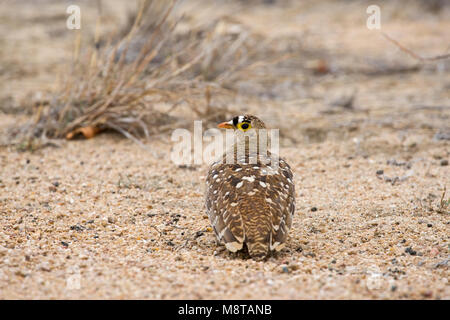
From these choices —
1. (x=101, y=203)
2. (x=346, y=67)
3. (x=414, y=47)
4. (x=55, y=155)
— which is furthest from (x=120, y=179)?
(x=414, y=47)

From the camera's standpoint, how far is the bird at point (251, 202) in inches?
141

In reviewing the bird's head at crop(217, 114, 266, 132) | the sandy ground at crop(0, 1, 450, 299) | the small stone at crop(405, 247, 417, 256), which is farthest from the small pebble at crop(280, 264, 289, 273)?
the bird's head at crop(217, 114, 266, 132)

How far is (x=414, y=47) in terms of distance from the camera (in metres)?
11.2

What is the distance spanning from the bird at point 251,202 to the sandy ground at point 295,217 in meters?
0.16

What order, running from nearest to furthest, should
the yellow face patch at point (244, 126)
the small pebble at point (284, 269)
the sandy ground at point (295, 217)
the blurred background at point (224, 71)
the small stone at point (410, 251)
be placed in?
the sandy ground at point (295, 217)
the small pebble at point (284, 269)
the small stone at point (410, 251)
the yellow face patch at point (244, 126)
the blurred background at point (224, 71)

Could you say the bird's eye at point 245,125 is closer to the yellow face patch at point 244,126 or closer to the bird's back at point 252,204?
the yellow face patch at point 244,126

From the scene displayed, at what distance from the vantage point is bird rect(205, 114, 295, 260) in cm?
357

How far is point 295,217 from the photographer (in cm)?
472

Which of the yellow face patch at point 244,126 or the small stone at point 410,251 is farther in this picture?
the yellow face patch at point 244,126

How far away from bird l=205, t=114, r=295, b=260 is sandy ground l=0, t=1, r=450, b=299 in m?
0.16

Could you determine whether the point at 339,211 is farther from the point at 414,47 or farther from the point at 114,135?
the point at 414,47

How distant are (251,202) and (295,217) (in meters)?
1.14

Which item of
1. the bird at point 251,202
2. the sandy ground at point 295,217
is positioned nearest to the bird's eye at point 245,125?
the bird at point 251,202

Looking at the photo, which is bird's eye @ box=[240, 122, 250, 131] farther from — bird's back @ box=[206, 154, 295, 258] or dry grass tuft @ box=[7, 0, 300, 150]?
dry grass tuft @ box=[7, 0, 300, 150]
